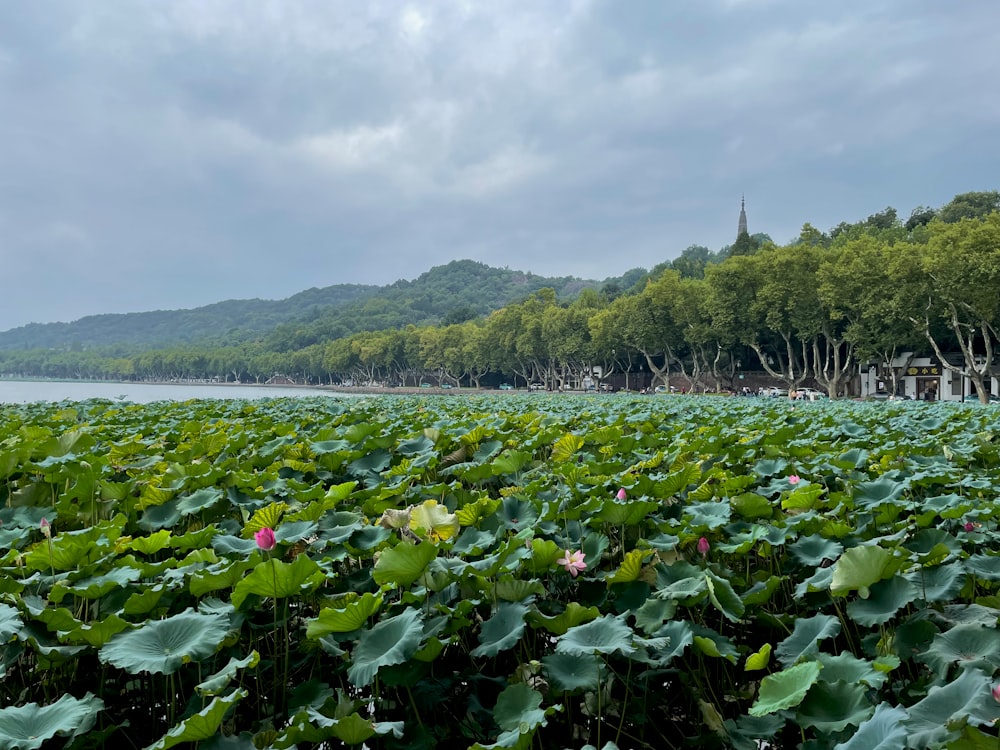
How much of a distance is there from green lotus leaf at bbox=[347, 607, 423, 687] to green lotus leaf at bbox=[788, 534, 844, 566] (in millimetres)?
1406

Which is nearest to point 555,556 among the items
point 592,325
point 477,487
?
point 477,487

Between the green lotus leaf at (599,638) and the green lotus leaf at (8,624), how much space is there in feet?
4.18

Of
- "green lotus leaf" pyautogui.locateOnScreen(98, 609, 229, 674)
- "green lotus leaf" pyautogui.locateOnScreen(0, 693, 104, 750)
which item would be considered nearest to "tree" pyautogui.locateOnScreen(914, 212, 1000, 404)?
"green lotus leaf" pyautogui.locateOnScreen(98, 609, 229, 674)

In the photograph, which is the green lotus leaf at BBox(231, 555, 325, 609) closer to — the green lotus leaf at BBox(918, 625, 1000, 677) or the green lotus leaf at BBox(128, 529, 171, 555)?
the green lotus leaf at BBox(128, 529, 171, 555)

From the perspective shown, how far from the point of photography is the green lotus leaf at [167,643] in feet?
4.80

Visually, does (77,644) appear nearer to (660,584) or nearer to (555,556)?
(555,556)

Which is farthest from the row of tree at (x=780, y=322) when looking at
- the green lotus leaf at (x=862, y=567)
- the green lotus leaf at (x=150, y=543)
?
the green lotus leaf at (x=150, y=543)

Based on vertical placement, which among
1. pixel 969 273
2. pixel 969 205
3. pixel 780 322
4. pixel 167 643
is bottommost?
pixel 167 643

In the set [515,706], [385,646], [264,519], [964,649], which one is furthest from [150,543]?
[964,649]

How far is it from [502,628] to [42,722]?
103cm

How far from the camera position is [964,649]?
5.77ft

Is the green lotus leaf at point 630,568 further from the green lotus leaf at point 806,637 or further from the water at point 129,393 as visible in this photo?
the water at point 129,393

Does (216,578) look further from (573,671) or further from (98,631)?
(573,671)

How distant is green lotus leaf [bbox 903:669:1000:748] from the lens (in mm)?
1322
